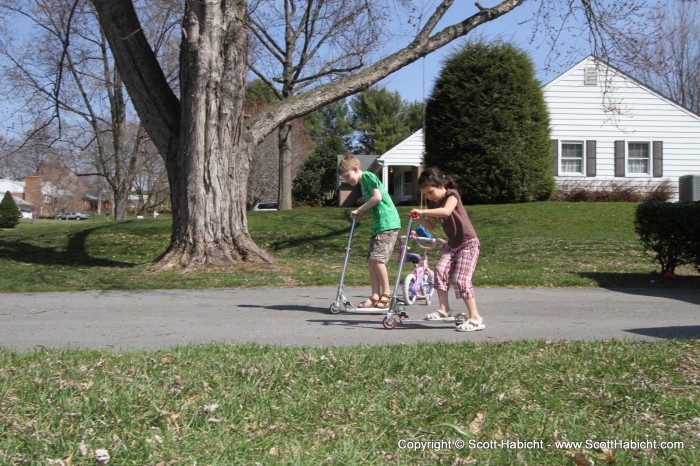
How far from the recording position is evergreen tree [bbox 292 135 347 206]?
177 ft

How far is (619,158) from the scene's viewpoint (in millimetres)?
29859

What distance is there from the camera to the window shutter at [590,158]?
2973cm

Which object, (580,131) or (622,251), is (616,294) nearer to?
(622,251)

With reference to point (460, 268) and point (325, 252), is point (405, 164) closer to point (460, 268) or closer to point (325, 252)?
point (325, 252)

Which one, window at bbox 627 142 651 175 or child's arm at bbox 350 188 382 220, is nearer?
child's arm at bbox 350 188 382 220

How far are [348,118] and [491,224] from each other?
2504 inches

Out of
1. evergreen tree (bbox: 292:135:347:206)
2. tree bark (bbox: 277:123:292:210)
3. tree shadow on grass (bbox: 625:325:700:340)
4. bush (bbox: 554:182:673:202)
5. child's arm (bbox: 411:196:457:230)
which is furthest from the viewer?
evergreen tree (bbox: 292:135:347:206)

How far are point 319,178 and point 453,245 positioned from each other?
46.4 metres

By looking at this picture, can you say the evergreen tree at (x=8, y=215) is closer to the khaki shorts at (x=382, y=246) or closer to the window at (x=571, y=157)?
the window at (x=571, y=157)

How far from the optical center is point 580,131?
30.0 m

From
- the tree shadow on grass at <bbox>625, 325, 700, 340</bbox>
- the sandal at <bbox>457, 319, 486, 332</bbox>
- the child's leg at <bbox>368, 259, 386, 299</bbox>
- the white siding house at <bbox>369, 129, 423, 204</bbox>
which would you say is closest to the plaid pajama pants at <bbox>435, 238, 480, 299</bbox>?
the sandal at <bbox>457, 319, 486, 332</bbox>

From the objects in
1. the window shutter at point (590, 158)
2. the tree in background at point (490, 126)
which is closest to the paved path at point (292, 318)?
the tree in background at point (490, 126)

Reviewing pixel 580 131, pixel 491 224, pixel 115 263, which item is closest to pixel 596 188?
pixel 580 131

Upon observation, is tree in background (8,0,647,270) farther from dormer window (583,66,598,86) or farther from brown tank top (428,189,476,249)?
dormer window (583,66,598,86)
